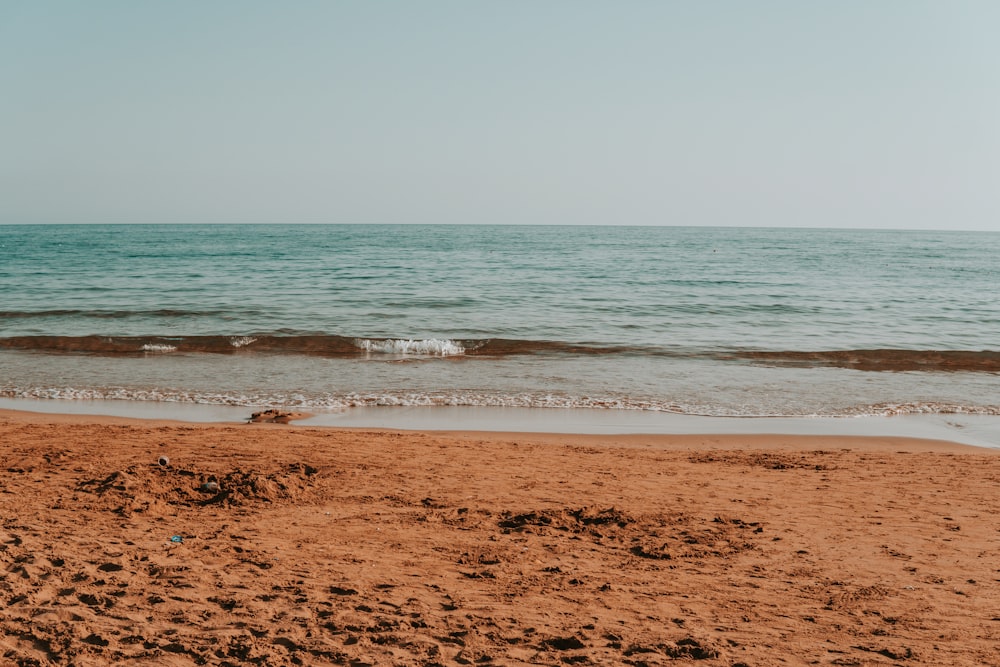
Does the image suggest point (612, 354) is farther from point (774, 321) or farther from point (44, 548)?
point (44, 548)

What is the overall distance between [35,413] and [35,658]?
321 inches

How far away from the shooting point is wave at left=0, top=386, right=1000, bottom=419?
11.3 m

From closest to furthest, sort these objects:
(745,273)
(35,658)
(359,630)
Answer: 1. (35,658)
2. (359,630)
3. (745,273)

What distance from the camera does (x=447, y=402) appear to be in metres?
11.6

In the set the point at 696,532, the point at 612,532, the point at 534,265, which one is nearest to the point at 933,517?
the point at 696,532

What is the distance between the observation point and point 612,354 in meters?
16.1

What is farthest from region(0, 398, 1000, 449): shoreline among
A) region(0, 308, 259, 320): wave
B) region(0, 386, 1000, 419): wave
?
region(0, 308, 259, 320): wave

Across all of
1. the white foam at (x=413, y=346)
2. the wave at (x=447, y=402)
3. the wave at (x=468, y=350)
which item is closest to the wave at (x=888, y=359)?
the wave at (x=468, y=350)

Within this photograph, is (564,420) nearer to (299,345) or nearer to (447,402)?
(447,402)

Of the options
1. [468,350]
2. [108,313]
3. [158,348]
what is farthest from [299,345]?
[108,313]

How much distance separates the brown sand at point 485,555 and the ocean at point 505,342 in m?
3.52

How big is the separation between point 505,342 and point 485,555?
39.7 feet

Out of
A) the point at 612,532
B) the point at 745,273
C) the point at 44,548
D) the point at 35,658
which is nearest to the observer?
the point at 35,658

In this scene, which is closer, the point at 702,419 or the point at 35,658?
the point at 35,658
